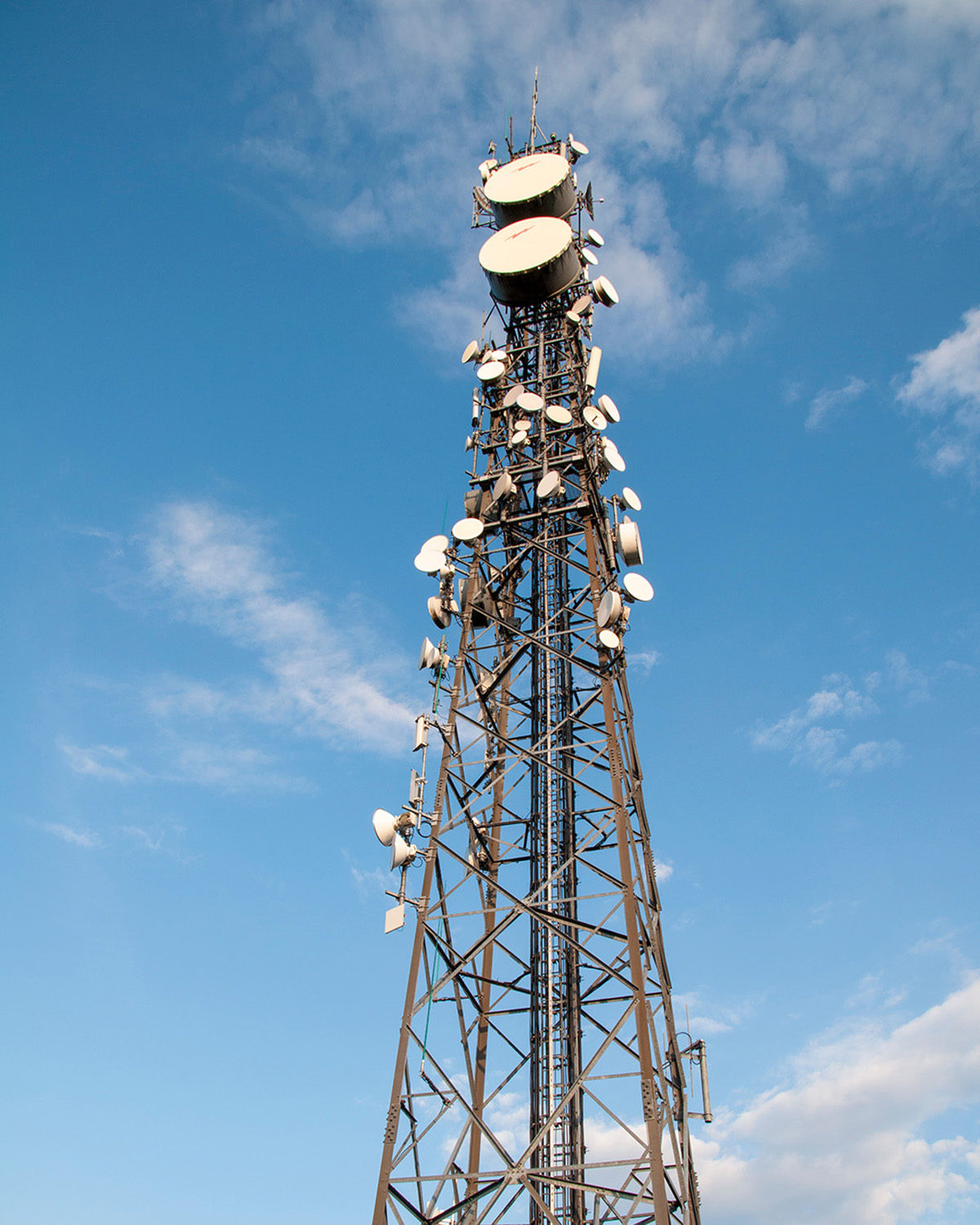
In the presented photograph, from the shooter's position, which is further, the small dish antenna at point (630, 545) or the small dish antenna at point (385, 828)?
the small dish antenna at point (630, 545)

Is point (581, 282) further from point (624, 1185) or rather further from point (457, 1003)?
point (624, 1185)

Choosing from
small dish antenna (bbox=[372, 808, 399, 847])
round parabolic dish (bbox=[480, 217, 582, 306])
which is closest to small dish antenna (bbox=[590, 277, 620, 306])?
round parabolic dish (bbox=[480, 217, 582, 306])

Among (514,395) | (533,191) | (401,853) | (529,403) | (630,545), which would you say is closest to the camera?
(401,853)

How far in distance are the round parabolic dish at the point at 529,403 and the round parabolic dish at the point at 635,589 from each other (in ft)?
17.9

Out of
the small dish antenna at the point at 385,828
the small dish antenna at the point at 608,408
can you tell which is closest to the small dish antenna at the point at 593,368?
the small dish antenna at the point at 608,408

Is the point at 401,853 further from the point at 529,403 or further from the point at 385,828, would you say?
the point at 529,403

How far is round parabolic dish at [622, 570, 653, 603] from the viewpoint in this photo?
22.6 meters

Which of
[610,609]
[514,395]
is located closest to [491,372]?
[514,395]

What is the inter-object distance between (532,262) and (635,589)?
1087 cm

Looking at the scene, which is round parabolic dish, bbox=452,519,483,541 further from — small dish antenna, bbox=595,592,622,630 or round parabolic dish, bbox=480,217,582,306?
round parabolic dish, bbox=480,217,582,306

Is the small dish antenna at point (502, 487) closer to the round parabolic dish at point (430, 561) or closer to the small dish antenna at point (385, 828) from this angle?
the round parabolic dish at point (430, 561)

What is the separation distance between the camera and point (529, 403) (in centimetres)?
2531

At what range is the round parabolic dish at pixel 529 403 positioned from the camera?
995 inches

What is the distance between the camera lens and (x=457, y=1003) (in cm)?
1978
